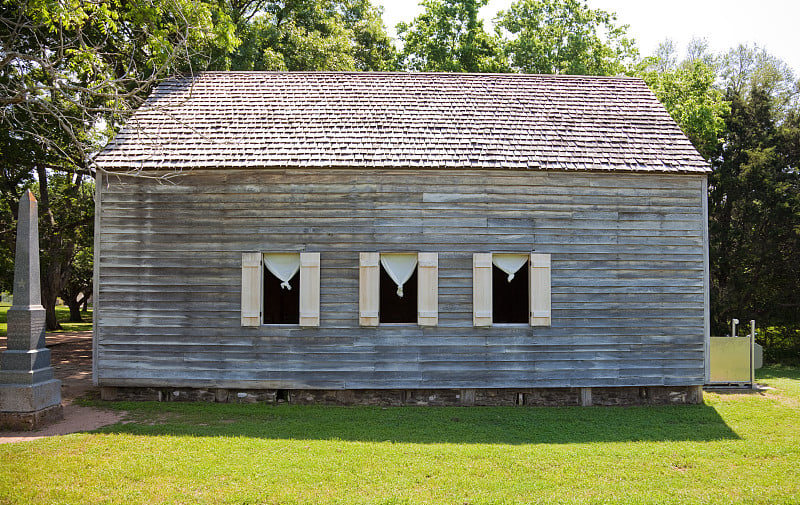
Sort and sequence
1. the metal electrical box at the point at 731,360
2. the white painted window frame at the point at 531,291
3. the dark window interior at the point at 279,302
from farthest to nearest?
the dark window interior at the point at 279,302, the metal electrical box at the point at 731,360, the white painted window frame at the point at 531,291

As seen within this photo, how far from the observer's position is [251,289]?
11031mm

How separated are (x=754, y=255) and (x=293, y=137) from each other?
1778cm

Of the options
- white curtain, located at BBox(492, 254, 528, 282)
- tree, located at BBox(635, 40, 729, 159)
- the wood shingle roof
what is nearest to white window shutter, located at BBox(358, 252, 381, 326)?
the wood shingle roof

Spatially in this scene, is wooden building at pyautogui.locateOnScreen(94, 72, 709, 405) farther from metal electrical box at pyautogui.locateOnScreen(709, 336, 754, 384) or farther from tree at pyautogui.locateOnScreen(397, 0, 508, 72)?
tree at pyautogui.locateOnScreen(397, 0, 508, 72)

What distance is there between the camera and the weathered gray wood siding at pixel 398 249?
36.3ft

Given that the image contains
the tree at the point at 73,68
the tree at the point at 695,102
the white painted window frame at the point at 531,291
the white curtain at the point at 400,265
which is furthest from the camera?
the tree at the point at 695,102

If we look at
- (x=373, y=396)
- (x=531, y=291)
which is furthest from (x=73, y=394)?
(x=531, y=291)

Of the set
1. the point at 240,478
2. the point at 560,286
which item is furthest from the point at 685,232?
the point at 240,478

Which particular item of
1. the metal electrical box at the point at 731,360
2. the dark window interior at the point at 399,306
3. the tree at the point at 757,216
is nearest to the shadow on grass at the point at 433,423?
the metal electrical box at the point at 731,360

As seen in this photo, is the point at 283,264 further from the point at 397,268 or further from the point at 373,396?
the point at 373,396

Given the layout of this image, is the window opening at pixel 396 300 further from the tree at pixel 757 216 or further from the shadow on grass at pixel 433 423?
the tree at pixel 757 216

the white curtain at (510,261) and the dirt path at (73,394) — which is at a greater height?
the white curtain at (510,261)

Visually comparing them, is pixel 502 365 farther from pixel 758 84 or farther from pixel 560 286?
pixel 758 84

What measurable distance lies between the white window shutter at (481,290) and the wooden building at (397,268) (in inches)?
1.5
